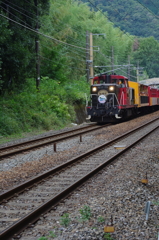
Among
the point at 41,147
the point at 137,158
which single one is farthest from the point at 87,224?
the point at 41,147

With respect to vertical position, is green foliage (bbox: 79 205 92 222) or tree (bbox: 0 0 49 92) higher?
tree (bbox: 0 0 49 92)

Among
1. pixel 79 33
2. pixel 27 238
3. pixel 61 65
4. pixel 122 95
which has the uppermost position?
pixel 79 33

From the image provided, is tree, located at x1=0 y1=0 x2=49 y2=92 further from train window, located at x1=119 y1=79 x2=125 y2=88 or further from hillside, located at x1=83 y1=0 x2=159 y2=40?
hillside, located at x1=83 y1=0 x2=159 y2=40

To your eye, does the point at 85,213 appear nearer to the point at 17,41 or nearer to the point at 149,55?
the point at 17,41

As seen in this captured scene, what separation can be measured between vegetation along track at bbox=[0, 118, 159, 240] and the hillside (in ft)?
405

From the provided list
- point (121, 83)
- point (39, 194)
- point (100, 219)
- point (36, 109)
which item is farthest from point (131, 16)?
point (100, 219)

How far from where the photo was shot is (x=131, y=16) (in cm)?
14612

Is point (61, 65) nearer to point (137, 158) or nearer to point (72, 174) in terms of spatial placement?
point (137, 158)

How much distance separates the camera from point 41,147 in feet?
46.0

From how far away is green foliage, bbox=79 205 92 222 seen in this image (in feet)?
18.4

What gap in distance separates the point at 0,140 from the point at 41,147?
3490 mm

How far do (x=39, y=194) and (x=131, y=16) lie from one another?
482ft

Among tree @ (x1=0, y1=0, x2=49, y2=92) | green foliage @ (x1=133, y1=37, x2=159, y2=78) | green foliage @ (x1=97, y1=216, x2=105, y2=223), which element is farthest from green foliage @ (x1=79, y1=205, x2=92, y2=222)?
green foliage @ (x1=133, y1=37, x2=159, y2=78)

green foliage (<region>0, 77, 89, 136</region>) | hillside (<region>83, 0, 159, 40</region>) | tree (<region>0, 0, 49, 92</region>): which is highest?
hillside (<region>83, 0, 159, 40</region>)
